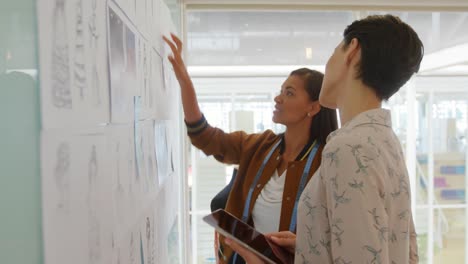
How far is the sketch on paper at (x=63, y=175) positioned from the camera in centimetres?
45

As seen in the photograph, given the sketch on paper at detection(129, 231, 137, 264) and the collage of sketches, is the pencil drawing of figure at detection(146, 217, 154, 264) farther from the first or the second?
the sketch on paper at detection(129, 231, 137, 264)

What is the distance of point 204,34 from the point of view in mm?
2543

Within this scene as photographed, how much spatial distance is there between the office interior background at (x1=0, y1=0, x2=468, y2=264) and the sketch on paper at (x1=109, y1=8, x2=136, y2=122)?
97 cm

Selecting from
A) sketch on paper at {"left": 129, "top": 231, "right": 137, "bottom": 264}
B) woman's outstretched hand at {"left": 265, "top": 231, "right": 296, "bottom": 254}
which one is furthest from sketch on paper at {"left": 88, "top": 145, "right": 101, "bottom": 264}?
woman's outstretched hand at {"left": 265, "top": 231, "right": 296, "bottom": 254}

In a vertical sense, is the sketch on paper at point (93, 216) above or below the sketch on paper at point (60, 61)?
below

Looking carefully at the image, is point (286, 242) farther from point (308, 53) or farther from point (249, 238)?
point (308, 53)

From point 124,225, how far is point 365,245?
462mm

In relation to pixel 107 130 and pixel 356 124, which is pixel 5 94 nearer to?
pixel 107 130

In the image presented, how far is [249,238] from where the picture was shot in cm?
103

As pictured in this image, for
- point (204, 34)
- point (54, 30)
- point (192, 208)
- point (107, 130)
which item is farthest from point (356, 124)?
point (192, 208)

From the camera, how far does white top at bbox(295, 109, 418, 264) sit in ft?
2.45

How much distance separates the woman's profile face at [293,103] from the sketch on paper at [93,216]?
987 mm

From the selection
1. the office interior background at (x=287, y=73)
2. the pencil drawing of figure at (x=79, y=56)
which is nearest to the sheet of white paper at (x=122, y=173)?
the pencil drawing of figure at (x=79, y=56)

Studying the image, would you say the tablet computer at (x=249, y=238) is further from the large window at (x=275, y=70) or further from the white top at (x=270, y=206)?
the large window at (x=275, y=70)
